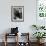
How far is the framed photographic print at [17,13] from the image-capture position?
7.07m

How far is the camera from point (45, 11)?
282 inches

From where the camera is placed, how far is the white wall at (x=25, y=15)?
23.2ft

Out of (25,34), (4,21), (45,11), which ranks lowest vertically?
(25,34)

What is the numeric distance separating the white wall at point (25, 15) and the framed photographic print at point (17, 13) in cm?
14

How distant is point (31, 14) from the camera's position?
711cm

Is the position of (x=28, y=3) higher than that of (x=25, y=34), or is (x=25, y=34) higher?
(x=28, y=3)

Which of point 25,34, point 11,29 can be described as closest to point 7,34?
point 11,29

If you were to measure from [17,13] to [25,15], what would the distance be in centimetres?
39

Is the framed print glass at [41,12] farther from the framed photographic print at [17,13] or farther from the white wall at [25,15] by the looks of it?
the framed photographic print at [17,13]

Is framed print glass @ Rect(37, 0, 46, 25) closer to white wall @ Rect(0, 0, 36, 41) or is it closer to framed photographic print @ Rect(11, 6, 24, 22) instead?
white wall @ Rect(0, 0, 36, 41)

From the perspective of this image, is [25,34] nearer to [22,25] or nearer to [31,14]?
[22,25]

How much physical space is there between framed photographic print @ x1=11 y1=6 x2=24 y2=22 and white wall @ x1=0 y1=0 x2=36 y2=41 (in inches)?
5.6

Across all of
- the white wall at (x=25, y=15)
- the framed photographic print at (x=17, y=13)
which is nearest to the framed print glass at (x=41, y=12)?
the white wall at (x=25, y=15)

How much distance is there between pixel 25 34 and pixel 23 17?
2.68ft
